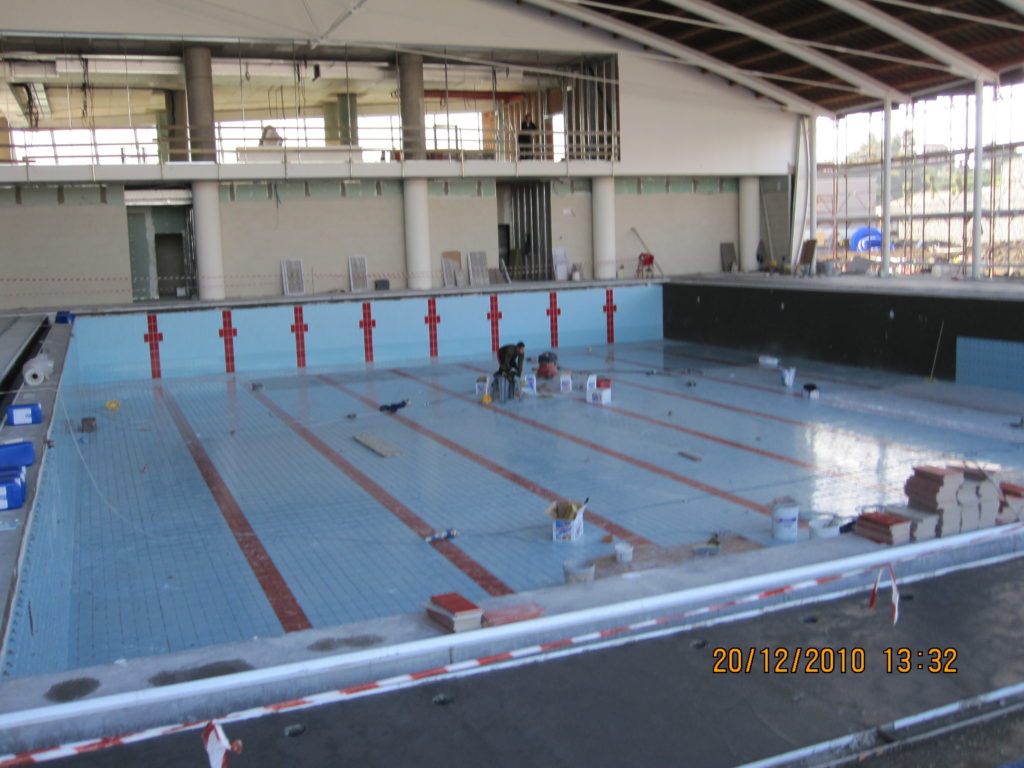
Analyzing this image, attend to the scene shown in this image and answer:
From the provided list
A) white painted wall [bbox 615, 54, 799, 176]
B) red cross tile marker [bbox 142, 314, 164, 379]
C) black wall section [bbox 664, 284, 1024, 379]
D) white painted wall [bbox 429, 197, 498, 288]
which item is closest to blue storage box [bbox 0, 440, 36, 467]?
black wall section [bbox 664, 284, 1024, 379]

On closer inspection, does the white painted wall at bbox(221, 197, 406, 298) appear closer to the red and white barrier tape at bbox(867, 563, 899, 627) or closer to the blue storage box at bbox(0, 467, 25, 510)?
the blue storage box at bbox(0, 467, 25, 510)

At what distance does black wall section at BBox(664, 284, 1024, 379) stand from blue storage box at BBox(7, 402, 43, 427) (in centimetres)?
1093

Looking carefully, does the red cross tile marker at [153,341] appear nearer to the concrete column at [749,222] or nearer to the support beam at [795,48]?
the support beam at [795,48]

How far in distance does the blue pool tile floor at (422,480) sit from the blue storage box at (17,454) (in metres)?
1.04

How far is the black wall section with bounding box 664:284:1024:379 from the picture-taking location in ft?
42.0

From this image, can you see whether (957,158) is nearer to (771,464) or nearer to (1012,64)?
(1012,64)

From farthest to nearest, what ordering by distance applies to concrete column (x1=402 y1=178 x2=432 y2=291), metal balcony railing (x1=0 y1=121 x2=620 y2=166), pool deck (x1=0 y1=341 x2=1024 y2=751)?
1. concrete column (x1=402 y1=178 x2=432 y2=291)
2. metal balcony railing (x1=0 y1=121 x2=620 y2=166)
3. pool deck (x1=0 y1=341 x2=1024 y2=751)

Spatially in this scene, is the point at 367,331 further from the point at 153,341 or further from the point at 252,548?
the point at 252,548

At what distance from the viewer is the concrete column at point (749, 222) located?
22.9 m

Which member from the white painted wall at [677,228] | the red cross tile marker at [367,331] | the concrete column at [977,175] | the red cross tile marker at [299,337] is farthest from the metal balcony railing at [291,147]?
the concrete column at [977,175]

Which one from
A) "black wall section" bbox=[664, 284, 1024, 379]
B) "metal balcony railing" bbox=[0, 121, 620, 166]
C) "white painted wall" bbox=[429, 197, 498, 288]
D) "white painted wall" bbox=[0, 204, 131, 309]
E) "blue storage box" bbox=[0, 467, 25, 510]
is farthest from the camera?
"white painted wall" bbox=[429, 197, 498, 288]

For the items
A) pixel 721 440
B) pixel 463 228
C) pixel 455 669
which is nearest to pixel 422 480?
pixel 721 440

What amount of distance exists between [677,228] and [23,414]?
59.9ft

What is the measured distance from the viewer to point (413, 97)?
1988 cm
